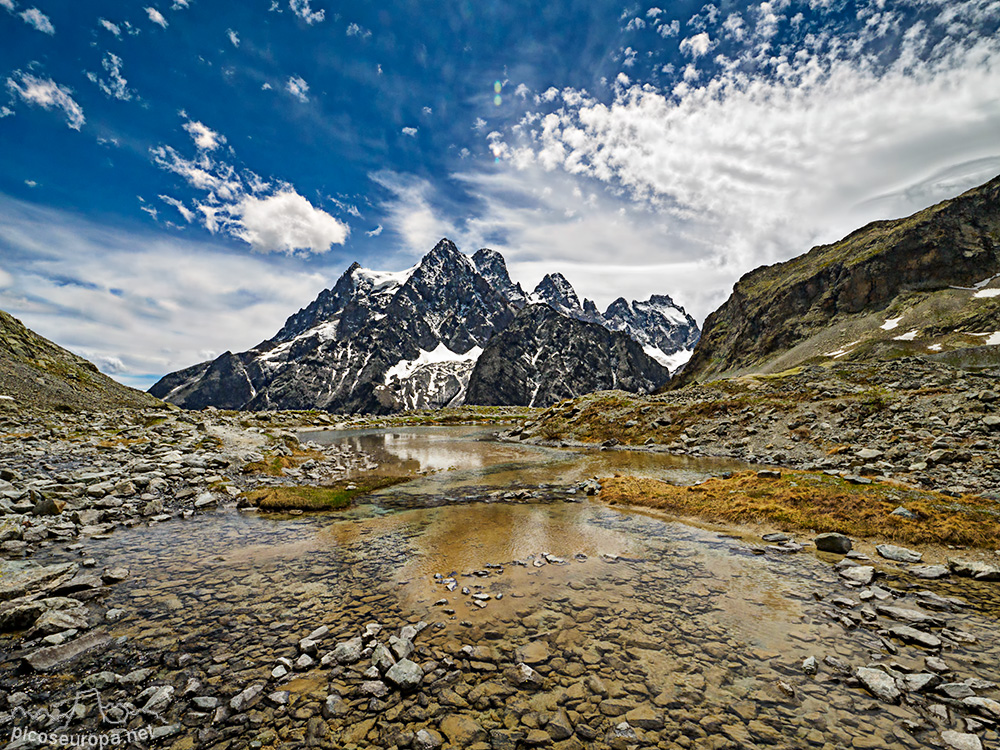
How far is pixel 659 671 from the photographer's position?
772cm

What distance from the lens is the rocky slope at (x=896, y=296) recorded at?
332 feet

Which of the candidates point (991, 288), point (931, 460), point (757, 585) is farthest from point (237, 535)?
point (991, 288)

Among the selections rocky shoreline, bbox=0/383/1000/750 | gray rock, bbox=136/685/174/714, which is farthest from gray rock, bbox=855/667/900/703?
gray rock, bbox=136/685/174/714

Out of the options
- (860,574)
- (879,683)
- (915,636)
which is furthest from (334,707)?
(860,574)

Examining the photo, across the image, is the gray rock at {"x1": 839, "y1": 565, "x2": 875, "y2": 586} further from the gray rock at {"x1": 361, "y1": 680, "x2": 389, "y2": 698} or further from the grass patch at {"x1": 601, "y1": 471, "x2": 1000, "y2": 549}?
the gray rock at {"x1": 361, "y1": 680, "x2": 389, "y2": 698}

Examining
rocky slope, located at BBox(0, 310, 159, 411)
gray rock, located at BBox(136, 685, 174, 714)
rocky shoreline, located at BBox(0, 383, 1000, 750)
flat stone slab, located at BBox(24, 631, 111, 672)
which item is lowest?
rocky shoreline, located at BBox(0, 383, 1000, 750)

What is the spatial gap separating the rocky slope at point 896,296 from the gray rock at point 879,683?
117 m

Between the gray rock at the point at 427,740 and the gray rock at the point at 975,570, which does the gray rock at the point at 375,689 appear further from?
the gray rock at the point at 975,570

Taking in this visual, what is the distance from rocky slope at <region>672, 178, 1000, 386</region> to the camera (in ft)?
332

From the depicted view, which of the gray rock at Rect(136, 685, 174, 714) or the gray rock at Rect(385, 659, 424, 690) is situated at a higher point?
the gray rock at Rect(136, 685, 174, 714)

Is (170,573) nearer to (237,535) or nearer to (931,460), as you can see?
(237,535)

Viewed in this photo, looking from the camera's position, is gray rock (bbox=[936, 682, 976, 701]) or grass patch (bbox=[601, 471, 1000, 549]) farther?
grass patch (bbox=[601, 471, 1000, 549])

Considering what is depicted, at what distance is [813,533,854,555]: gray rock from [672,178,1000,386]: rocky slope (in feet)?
355

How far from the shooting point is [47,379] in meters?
68.2
